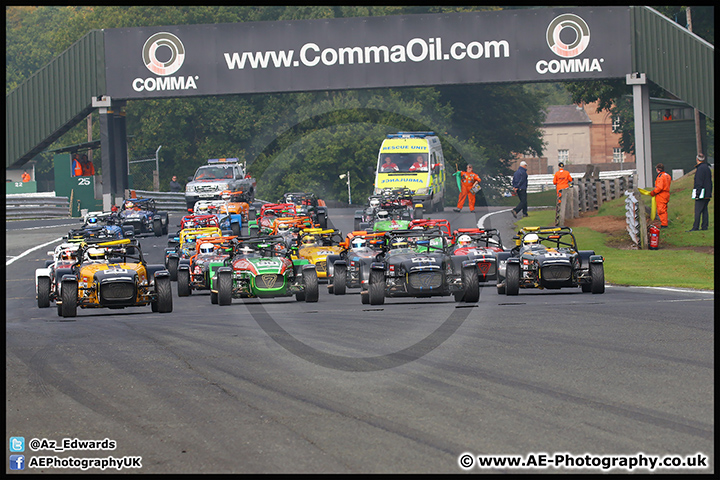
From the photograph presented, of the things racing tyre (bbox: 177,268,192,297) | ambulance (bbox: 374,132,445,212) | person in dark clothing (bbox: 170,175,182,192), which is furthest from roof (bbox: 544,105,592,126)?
racing tyre (bbox: 177,268,192,297)

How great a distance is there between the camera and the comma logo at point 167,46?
4038 cm

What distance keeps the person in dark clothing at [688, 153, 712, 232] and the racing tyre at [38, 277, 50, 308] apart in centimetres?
1813

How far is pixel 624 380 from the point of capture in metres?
10.4

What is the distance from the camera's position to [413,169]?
4119 centimetres

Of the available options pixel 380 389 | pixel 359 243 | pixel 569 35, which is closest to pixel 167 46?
pixel 569 35

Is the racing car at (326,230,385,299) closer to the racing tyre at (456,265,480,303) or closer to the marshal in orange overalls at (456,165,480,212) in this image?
the racing tyre at (456,265,480,303)

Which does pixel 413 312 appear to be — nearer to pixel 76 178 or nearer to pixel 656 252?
pixel 656 252

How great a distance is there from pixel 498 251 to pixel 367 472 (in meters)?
14.4

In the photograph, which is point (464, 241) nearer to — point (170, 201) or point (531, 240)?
point (531, 240)

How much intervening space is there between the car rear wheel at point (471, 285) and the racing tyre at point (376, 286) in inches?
61.9

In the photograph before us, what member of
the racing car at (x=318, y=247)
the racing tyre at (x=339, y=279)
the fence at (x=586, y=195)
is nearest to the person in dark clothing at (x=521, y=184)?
the fence at (x=586, y=195)
